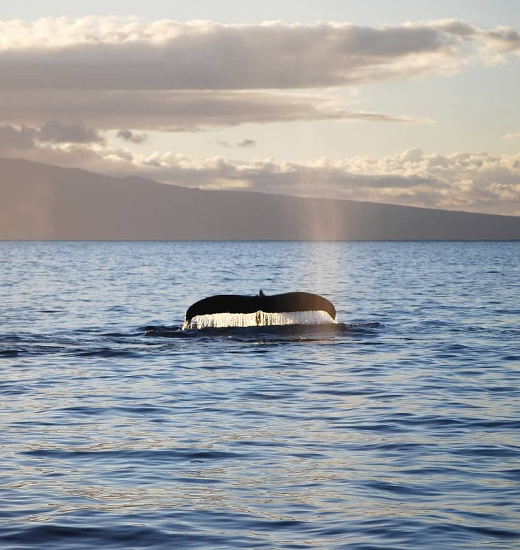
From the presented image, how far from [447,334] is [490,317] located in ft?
22.5

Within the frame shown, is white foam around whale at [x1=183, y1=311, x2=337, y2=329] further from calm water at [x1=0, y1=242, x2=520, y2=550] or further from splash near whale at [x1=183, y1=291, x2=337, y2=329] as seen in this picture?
calm water at [x1=0, y1=242, x2=520, y2=550]

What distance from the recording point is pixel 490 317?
110ft

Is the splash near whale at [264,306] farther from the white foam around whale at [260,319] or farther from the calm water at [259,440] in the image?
the calm water at [259,440]

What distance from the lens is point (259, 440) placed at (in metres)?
12.7

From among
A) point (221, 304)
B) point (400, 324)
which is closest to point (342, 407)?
point (221, 304)

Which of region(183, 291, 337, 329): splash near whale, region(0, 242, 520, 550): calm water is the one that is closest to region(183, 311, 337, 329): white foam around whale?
region(183, 291, 337, 329): splash near whale

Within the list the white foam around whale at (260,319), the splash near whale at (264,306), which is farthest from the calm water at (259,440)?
the splash near whale at (264,306)

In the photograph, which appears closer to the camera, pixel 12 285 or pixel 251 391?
pixel 251 391

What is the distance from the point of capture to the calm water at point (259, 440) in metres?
9.09

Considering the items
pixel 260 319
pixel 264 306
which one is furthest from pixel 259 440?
pixel 260 319

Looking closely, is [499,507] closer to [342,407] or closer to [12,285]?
[342,407]

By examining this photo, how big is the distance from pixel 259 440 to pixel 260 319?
1211 cm

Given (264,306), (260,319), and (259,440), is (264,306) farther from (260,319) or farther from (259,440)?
(259,440)

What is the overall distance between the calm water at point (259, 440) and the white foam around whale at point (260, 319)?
0.34 m
